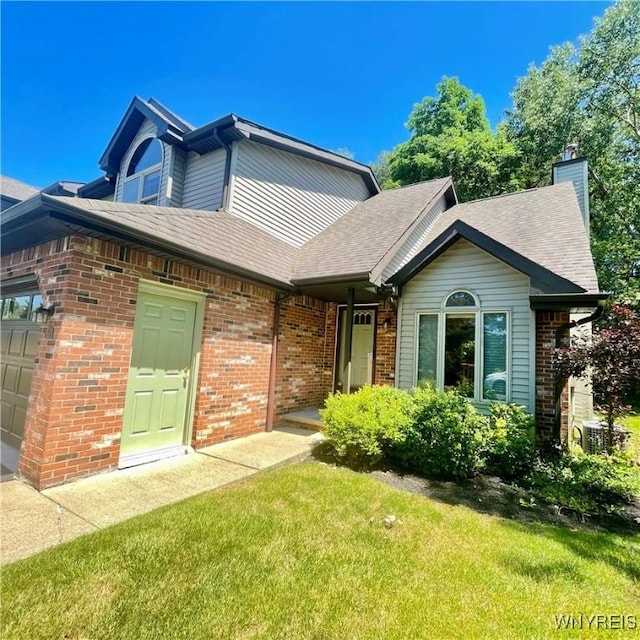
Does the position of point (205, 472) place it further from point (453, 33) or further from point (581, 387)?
point (453, 33)

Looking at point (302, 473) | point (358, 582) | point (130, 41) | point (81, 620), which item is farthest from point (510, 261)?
point (130, 41)

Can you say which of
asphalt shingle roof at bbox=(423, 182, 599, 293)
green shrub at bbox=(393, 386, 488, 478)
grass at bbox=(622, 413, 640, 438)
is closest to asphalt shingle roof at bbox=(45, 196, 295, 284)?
green shrub at bbox=(393, 386, 488, 478)

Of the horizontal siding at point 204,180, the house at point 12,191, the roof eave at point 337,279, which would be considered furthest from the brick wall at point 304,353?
the house at point 12,191

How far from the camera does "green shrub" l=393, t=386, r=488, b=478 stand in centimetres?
508

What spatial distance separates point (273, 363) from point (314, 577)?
15.0 ft

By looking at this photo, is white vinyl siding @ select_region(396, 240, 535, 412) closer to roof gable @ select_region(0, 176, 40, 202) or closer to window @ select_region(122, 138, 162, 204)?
window @ select_region(122, 138, 162, 204)

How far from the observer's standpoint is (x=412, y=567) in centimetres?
287

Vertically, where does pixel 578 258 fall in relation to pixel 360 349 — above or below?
above

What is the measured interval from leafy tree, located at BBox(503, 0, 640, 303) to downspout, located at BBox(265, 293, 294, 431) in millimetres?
14784

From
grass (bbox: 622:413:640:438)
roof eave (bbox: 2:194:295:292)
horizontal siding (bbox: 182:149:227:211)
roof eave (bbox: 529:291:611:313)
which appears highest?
horizontal siding (bbox: 182:149:227:211)

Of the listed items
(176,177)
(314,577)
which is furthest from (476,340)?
(176,177)

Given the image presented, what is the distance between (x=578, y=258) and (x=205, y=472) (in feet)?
23.7

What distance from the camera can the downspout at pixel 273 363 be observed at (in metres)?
6.90

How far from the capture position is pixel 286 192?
917 centimetres
